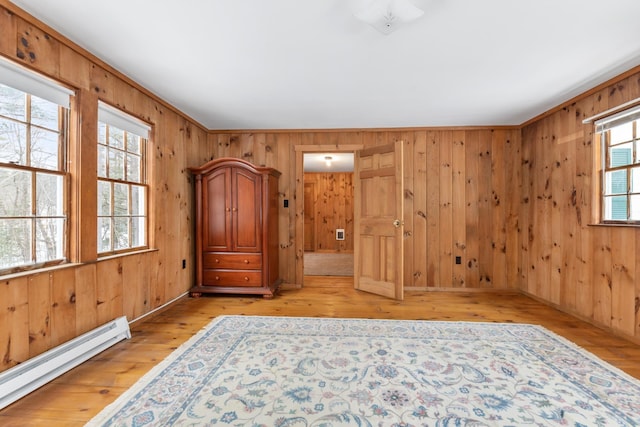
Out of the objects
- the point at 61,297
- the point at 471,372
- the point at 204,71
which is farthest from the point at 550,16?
the point at 61,297

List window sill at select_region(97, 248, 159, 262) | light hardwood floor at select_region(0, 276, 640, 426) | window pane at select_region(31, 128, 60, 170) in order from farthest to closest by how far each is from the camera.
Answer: window sill at select_region(97, 248, 159, 262) < window pane at select_region(31, 128, 60, 170) < light hardwood floor at select_region(0, 276, 640, 426)

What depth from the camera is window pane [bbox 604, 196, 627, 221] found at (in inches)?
98.6

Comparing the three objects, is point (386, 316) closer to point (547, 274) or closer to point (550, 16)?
point (547, 274)

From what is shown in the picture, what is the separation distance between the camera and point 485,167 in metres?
3.88

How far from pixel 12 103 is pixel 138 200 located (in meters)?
1.22

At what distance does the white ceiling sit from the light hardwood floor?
2249 millimetres

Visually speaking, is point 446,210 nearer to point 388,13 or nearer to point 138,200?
point 388,13

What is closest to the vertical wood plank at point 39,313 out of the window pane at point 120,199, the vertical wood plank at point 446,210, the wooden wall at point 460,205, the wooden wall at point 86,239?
the wooden wall at point 86,239

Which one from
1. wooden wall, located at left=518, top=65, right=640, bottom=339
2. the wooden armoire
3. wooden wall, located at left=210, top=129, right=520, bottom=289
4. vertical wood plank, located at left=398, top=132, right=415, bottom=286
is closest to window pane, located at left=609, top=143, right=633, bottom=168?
wooden wall, located at left=518, top=65, right=640, bottom=339

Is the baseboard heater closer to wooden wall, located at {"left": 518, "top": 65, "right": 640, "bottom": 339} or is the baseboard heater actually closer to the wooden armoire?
the wooden armoire

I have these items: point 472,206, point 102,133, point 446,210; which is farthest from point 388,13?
point 472,206

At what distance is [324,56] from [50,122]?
1986 mm

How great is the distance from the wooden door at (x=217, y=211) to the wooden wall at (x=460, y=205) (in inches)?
64.0

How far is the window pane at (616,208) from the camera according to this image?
250cm
